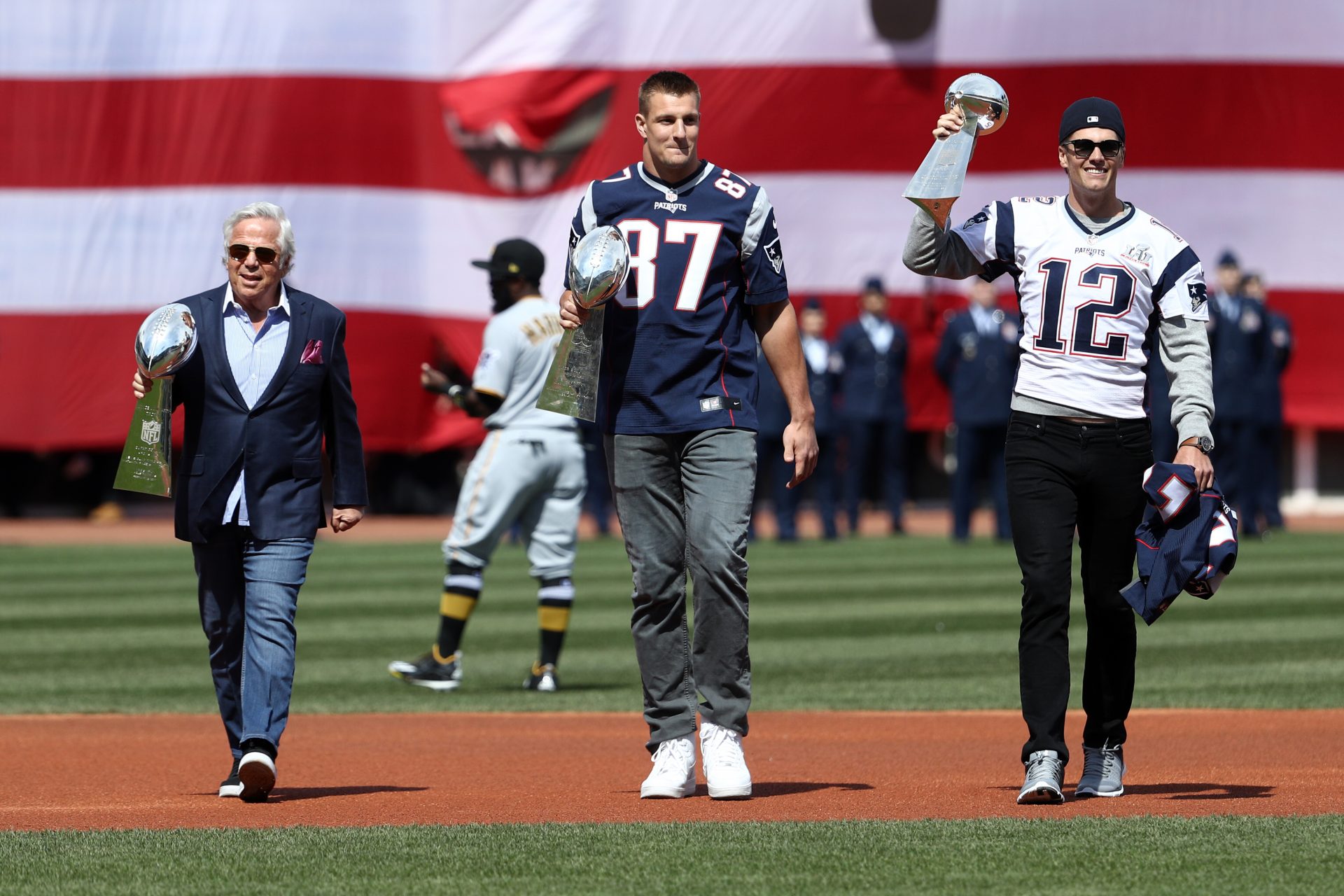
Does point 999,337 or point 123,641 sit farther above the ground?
point 999,337

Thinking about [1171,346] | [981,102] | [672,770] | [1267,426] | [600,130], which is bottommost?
[672,770]

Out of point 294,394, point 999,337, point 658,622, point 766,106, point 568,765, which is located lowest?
point 568,765

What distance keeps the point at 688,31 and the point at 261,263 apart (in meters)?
19.1

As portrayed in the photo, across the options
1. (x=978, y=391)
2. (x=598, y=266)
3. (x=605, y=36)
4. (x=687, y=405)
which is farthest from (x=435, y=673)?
(x=605, y=36)

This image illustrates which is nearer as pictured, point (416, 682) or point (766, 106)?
point (416, 682)

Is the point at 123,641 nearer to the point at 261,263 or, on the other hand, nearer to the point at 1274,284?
the point at 261,263

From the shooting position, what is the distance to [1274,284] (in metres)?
25.4

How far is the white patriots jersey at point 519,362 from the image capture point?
1092 cm

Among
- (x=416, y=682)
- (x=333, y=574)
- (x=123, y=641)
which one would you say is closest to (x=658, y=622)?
(x=416, y=682)

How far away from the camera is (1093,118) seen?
22.1 feet

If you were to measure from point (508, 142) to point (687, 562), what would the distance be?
19.2 m

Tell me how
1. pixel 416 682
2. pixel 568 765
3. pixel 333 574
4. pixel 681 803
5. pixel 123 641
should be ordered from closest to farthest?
pixel 681 803, pixel 568 765, pixel 416 682, pixel 123 641, pixel 333 574

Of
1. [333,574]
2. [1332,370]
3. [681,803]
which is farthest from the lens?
[1332,370]

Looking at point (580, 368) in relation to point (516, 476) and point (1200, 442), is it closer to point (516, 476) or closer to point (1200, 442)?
point (1200, 442)
